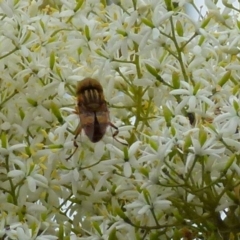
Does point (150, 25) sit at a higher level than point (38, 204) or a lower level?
higher

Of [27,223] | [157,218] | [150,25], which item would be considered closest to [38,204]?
[27,223]

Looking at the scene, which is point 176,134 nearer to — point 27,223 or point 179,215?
point 179,215

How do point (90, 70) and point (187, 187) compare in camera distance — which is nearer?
point (187, 187)

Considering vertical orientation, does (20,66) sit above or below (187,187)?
above

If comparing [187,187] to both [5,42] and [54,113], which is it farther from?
[5,42]

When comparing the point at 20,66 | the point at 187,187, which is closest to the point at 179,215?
the point at 187,187

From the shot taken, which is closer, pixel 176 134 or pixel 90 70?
pixel 176 134
